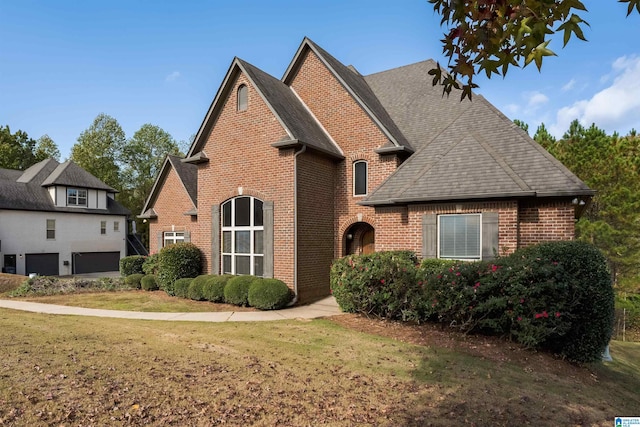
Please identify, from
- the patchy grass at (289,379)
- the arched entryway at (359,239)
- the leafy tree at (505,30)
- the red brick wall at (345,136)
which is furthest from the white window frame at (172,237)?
the leafy tree at (505,30)

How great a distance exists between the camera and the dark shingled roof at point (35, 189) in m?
26.9

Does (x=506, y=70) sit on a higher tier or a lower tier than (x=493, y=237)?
higher

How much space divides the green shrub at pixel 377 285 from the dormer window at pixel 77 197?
28.1 metres

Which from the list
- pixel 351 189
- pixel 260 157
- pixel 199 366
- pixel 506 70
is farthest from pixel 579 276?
pixel 260 157

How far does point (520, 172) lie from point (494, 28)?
8.95m

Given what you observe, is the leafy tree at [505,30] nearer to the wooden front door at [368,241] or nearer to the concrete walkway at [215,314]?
the concrete walkway at [215,314]

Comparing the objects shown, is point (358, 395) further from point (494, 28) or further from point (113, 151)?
point (113, 151)

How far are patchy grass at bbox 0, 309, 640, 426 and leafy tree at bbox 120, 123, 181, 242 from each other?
4336 centimetres

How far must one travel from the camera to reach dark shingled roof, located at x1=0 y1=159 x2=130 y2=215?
88.2 ft

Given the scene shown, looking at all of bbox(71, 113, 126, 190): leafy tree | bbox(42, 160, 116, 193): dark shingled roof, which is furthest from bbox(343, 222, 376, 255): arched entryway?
bbox(71, 113, 126, 190): leafy tree

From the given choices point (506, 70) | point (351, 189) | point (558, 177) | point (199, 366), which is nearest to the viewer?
point (506, 70)

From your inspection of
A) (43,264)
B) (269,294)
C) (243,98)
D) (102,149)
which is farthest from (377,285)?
(102,149)

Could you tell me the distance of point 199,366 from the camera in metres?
6.22

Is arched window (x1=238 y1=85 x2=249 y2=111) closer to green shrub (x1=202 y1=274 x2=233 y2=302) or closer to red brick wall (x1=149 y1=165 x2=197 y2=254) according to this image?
green shrub (x1=202 y1=274 x2=233 y2=302)
